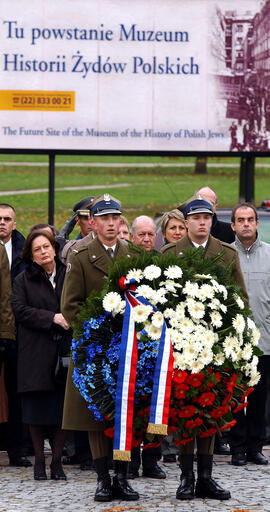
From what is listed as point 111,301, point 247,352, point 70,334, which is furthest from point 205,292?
point 70,334

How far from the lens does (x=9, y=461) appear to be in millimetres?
8828

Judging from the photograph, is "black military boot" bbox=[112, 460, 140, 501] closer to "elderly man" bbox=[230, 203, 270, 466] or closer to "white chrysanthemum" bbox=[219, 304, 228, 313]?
"white chrysanthemum" bbox=[219, 304, 228, 313]

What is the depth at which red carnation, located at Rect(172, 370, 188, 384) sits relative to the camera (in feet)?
22.0

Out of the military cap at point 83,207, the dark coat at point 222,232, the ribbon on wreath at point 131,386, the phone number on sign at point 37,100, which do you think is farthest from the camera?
the phone number on sign at point 37,100

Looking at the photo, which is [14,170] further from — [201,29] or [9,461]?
[9,461]

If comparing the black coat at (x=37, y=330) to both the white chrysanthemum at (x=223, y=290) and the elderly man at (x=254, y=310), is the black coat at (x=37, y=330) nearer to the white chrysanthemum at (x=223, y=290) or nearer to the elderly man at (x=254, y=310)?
the elderly man at (x=254, y=310)

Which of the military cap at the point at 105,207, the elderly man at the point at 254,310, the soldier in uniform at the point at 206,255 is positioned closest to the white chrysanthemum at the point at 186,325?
the soldier in uniform at the point at 206,255

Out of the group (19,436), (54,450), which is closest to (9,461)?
(19,436)

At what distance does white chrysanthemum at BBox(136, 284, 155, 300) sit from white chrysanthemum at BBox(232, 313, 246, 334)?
0.55m

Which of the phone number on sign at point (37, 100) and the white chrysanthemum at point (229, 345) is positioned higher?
the phone number on sign at point (37, 100)

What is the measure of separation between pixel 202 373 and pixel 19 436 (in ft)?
8.43

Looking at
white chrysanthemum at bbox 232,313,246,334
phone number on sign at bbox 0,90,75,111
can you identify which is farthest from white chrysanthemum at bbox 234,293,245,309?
phone number on sign at bbox 0,90,75,111

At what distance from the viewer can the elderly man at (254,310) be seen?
8695 mm

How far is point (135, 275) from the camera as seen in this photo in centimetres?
691
